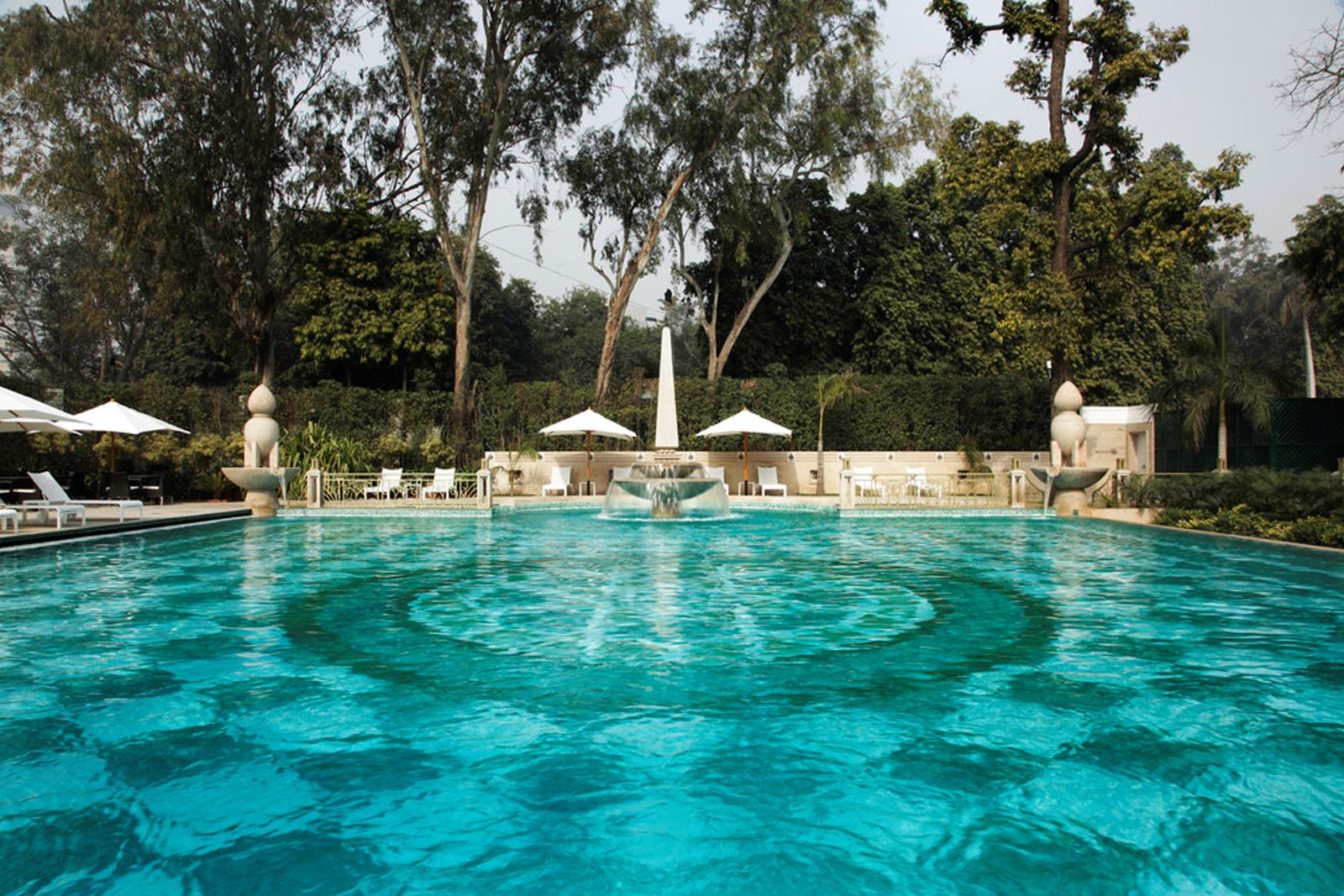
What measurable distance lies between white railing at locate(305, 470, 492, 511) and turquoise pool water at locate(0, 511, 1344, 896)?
35.8 feet

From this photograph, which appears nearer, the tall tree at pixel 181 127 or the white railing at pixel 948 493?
the white railing at pixel 948 493

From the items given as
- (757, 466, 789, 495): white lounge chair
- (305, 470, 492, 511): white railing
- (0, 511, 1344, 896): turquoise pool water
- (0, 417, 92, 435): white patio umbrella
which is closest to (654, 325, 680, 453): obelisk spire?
(757, 466, 789, 495): white lounge chair

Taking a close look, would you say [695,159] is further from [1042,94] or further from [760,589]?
[760,589]

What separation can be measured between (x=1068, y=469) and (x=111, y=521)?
751 inches

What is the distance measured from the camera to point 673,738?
502 centimetres

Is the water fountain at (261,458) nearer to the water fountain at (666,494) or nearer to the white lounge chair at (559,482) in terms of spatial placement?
the water fountain at (666,494)

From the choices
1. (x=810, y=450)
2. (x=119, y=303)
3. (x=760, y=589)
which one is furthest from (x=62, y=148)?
(x=760, y=589)

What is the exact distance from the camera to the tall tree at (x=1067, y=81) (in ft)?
71.7

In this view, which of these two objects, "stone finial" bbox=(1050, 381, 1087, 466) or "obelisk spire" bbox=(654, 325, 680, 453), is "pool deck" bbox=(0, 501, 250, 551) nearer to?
"obelisk spire" bbox=(654, 325, 680, 453)

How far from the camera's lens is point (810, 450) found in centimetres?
2834

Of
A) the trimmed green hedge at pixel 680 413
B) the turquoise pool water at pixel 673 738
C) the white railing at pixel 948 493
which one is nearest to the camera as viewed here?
the turquoise pool water at pixel 673 738

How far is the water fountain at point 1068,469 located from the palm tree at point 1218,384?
7.28ft

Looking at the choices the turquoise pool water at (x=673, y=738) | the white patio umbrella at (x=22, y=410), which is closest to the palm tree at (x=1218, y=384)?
the turquoise pool water at (x=673, y=738)

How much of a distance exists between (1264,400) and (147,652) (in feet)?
65.9
